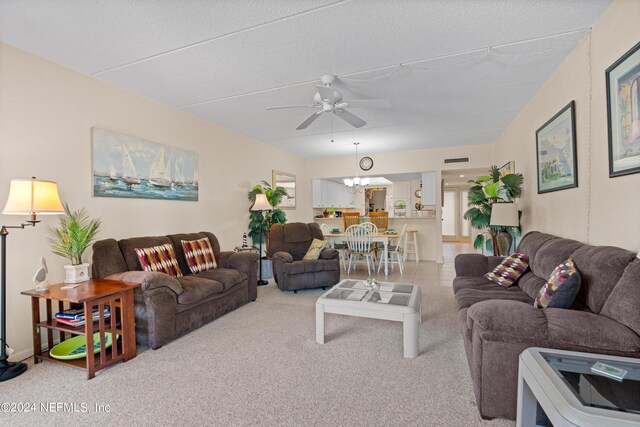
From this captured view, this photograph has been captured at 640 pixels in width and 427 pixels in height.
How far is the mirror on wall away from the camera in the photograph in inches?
252

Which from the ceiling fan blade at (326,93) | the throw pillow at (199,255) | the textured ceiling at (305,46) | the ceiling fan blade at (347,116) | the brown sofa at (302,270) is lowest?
the brown sofa at (302,270)

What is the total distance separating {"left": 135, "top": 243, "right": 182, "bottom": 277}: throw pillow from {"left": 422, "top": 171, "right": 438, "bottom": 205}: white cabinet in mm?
5409

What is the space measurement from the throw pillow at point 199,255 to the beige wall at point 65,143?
1.52ft

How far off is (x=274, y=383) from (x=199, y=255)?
6.95ft

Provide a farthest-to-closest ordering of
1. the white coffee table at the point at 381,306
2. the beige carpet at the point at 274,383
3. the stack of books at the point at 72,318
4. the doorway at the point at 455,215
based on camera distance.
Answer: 1. the doorway at the point at 455,215
2. the white coffee table at the point at 381,306
3. the stack of books at the point at 72,318
4. the beige carpet at the point at 274,383

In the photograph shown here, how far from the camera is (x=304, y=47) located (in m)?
2.56

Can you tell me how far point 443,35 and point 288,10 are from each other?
1253mm

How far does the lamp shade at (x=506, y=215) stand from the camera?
145 inches

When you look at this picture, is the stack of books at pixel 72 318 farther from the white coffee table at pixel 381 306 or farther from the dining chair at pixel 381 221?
the dining chair at pixel 381 221

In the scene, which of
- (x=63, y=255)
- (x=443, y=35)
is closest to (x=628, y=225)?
(x=443, y=35)

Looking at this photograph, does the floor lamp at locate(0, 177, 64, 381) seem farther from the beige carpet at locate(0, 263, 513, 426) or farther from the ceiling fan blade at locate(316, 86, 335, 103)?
the ceiling fan blade at locate(316, 86, 335, 103)

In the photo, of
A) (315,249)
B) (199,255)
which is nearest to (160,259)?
(199,255)

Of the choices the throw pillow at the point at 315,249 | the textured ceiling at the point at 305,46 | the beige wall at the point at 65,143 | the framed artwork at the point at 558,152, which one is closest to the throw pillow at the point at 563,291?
the framed artwork at the point at 558,152

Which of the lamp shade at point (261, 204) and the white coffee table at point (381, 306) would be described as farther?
the lamp shade at point (261, 204)
